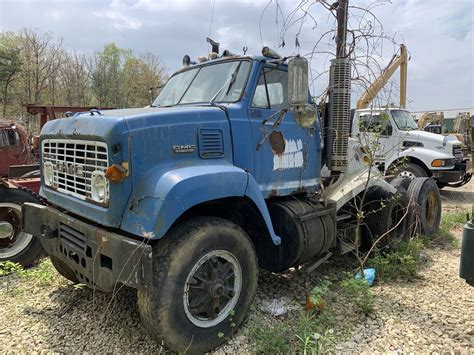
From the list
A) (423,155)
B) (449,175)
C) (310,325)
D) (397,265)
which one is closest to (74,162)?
(310,325)

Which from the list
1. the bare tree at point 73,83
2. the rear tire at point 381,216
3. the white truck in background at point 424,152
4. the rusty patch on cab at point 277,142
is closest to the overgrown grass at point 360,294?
the rear tire at point 381,216

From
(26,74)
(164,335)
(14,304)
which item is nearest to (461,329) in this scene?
(164,335)

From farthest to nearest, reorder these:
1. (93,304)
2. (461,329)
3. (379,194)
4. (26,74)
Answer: (26,74) < (379,194) < (93,304) < (461,329)

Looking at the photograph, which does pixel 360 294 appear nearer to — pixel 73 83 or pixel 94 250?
pixel 94 250

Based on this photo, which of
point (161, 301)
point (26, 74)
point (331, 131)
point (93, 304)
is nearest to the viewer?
point (161, 301)

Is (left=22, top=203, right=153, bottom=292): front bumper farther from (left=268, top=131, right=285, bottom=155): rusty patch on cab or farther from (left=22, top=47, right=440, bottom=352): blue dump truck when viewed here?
(left=268, top=131, right=285, bottom=155): rusty patch on cab

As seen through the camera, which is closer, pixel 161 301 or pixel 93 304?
pixel 161 301

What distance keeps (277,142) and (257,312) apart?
5.49ft

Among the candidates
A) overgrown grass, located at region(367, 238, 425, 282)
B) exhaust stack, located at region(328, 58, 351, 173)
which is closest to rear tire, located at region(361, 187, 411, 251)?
overgrown grass, located at region(367, 238, 425, 282)

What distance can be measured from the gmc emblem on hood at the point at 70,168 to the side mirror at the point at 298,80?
187cm

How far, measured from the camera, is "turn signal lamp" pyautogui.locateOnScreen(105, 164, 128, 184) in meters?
2.71

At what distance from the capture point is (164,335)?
2.79 metres

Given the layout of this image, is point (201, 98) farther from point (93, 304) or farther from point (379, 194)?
point (379, 194)

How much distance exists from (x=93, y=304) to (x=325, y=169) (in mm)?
3079
